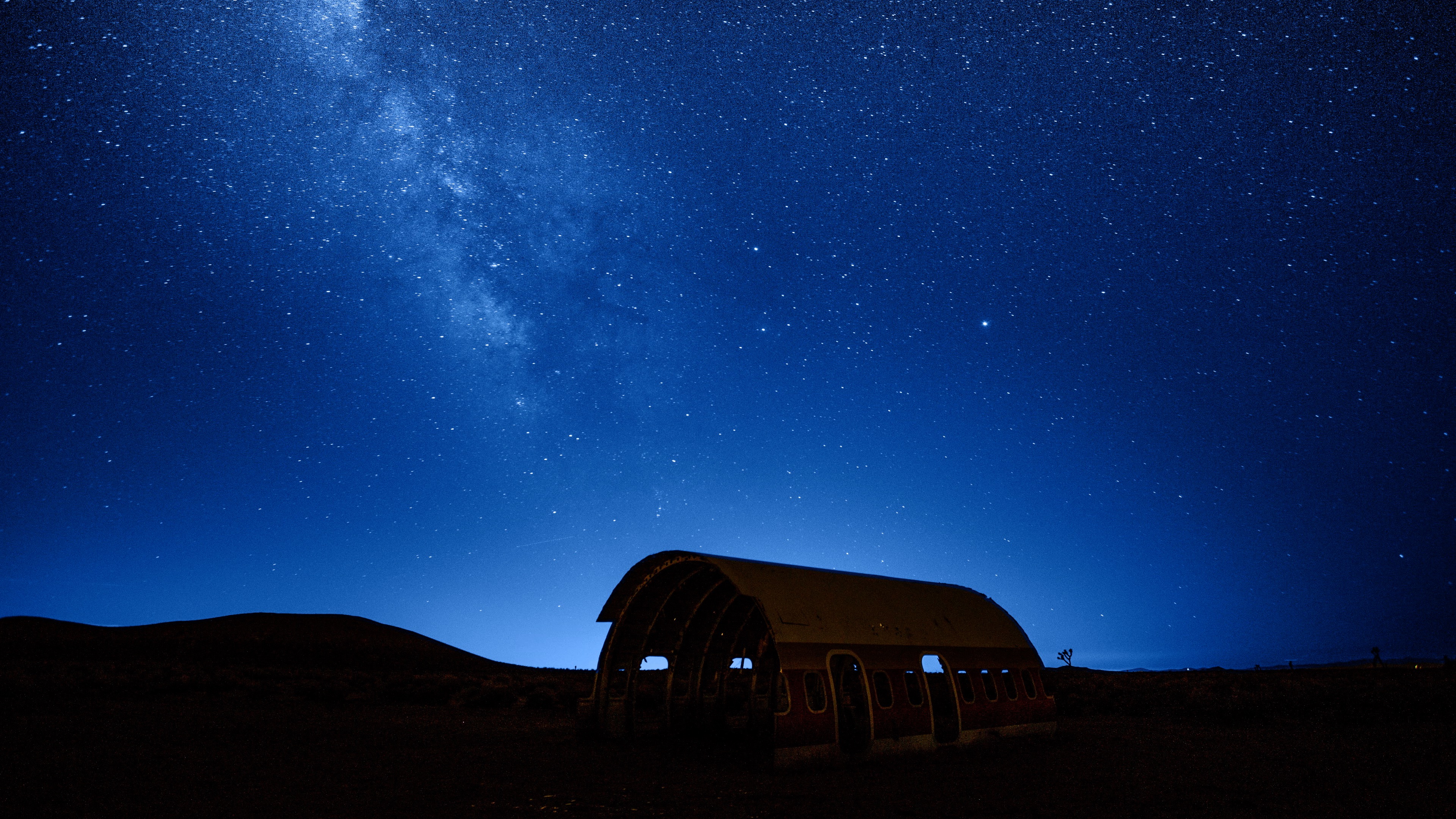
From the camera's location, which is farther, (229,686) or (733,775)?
(229,686)

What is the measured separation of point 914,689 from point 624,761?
21.9 ft

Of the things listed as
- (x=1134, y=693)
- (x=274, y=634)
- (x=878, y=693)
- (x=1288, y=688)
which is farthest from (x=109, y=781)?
(x=274, y=634)

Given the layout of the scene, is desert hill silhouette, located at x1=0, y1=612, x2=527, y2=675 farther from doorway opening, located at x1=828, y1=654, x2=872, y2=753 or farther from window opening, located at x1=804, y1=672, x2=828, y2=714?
window opening, located at x1=804, y1=672, x2=828, y2=714

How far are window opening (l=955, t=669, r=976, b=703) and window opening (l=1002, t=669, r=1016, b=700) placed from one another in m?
1.82

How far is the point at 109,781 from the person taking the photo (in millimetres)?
13367

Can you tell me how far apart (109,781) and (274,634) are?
80.0 m

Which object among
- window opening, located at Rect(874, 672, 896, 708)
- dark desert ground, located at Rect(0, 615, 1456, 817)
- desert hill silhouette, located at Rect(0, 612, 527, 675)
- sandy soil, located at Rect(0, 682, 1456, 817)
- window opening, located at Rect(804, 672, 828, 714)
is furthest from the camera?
desert hill silhouette, located at Rect(0, 612, 527, 675)

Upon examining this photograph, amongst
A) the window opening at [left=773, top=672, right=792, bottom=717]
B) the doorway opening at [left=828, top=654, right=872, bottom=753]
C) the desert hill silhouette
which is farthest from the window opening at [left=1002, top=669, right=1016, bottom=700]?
the desert hill silhouette

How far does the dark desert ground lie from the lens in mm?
11891

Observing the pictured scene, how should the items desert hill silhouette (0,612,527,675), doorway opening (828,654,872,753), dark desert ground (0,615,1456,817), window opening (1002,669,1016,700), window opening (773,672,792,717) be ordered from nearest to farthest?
dark desert ground (0,615,1456,817) < window opening (773,672,792,717) < doorway opening (828,654,872,753) < window opening (1002,669,1016,700) < desert hill silhouette (0,612,527,675)

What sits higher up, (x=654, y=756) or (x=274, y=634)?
(x=274, y=634)

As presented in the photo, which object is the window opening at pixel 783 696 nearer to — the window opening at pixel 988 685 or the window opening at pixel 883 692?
the window opening at pixel 883 692

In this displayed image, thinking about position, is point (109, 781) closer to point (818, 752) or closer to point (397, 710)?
point (818, 752)

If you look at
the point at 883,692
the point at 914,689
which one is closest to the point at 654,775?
the point at 883,692
